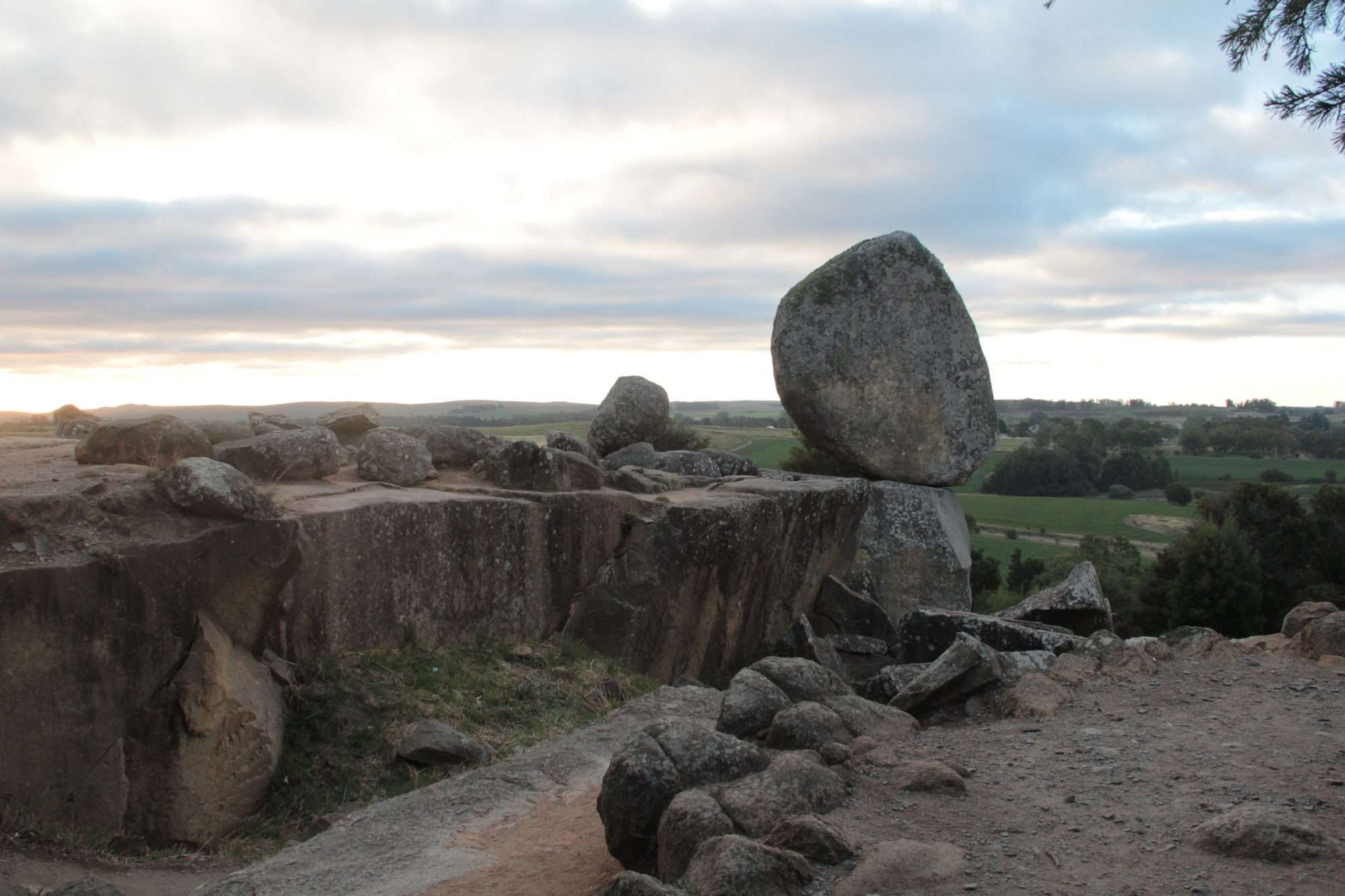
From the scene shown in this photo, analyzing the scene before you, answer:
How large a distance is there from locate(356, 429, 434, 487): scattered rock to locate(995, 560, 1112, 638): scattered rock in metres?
6.51

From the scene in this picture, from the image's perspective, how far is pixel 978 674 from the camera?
7520mm

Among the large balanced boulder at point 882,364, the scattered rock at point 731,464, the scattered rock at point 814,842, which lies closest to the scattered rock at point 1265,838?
the scattered rock at point 814,842

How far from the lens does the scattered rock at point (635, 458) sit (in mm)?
14828

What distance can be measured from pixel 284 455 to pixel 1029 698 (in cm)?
628

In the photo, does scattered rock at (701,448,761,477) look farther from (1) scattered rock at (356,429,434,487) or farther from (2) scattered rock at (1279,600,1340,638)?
(2) scattered rock at (1279,600,1340,638)

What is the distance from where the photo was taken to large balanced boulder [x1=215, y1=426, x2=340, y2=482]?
32.6 feet

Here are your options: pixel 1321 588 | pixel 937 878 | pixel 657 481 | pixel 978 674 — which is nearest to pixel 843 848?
pixel 937 878

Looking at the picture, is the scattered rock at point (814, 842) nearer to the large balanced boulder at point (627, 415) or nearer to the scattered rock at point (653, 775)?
the scattered rock at point (653, 775)

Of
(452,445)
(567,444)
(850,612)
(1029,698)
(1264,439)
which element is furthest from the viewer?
(1264,439)

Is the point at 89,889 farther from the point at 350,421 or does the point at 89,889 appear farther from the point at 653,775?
the point at 350,421

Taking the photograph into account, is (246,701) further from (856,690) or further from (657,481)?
(657,481)

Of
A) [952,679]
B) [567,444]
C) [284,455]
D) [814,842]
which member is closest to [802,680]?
[952,679]

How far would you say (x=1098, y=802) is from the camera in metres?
5.46

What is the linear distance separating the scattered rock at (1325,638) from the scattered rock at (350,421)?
8.71 m
